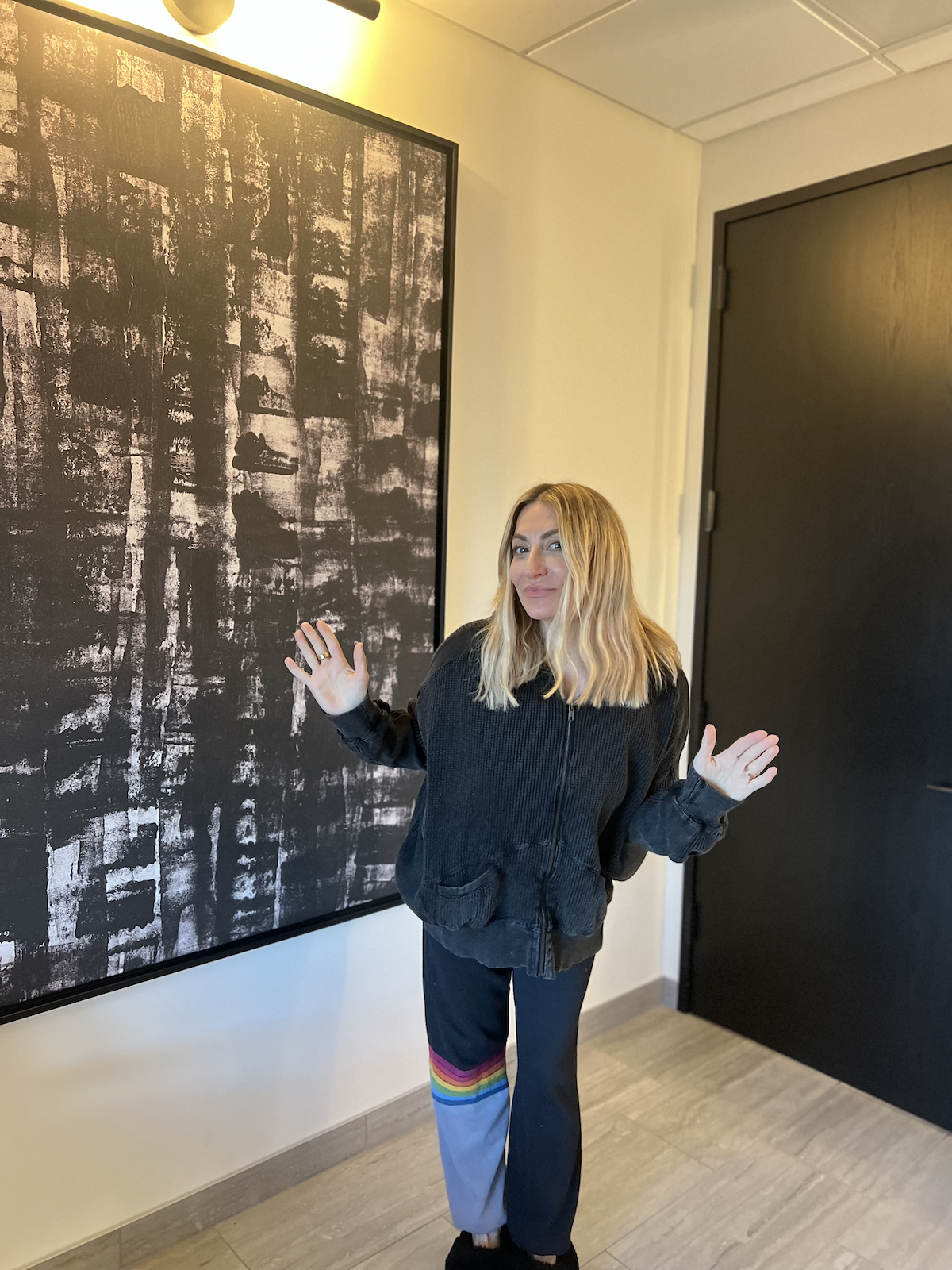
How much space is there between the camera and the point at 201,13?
165cm

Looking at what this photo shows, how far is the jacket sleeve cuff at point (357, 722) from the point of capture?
5.39 ft

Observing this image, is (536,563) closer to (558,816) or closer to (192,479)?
(558,816)

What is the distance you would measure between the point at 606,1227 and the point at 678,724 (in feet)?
3.64

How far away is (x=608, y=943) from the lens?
2.75 meters

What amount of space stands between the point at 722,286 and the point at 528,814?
1.75 meters

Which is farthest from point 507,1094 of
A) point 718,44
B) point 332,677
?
point 718,44

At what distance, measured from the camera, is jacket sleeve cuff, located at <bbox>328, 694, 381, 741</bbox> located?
5.39 ft

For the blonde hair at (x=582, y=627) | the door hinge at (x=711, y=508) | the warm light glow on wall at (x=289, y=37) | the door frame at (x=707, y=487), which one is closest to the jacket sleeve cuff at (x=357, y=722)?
the blonde hair at (x=582, y=627)

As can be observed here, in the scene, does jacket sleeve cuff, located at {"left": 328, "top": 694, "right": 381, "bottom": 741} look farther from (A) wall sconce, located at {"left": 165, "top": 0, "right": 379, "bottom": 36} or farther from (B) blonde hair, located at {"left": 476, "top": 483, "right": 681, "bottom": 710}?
(A) wall sconce, located at {"left": 165, "top": 0, "right": 379, "bottom": 36}

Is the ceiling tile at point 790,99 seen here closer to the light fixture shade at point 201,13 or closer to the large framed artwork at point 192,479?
the large framed artwork at point 192,479

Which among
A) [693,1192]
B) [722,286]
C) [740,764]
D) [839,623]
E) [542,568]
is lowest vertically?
[693,1192]

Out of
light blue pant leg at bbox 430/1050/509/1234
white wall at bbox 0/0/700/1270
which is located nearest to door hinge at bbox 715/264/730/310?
white wall at bbox 0/0/700/1270

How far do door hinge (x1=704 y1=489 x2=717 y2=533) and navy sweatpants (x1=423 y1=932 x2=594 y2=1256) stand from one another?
1.44m

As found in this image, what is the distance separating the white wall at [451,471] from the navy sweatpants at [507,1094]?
0.44 m
